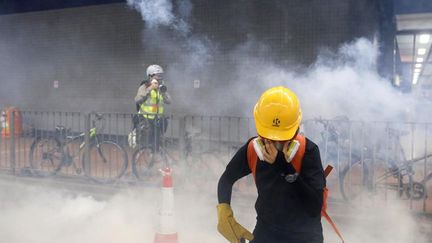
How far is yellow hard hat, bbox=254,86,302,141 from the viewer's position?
246 centimetres

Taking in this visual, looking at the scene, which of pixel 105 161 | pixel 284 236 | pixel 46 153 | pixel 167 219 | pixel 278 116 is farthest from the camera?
pixel 46 153

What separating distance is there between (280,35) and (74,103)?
675cm

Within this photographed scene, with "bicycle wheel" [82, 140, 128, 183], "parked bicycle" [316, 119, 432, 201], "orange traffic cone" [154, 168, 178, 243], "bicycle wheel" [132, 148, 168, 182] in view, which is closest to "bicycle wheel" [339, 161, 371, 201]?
"parked bicycle" [316, 119, 432, 201]

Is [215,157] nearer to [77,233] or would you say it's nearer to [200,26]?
[77,233]

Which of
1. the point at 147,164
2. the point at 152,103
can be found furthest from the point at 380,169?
the point at 152,103

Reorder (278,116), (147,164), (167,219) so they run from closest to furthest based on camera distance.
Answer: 1. (278,116)
2. (167,219)
3. (147,164)

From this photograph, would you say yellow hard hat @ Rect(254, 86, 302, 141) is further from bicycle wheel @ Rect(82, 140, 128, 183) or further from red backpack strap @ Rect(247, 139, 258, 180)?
bicycle wheel @ Rect(82, 140, 128, 183)

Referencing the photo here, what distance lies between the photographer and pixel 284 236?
262cm

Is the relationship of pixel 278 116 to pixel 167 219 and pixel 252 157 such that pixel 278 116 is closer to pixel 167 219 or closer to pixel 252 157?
pixel 252 157

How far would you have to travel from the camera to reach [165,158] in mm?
7629

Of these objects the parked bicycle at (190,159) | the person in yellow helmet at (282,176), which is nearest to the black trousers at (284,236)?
the person in yellow helmet at (282,176)

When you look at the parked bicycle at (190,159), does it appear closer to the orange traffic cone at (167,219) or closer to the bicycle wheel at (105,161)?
the bicycle wheel at (105,161)

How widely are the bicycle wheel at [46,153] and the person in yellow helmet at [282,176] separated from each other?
6.31 meters

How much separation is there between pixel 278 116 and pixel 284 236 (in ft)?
2.13
